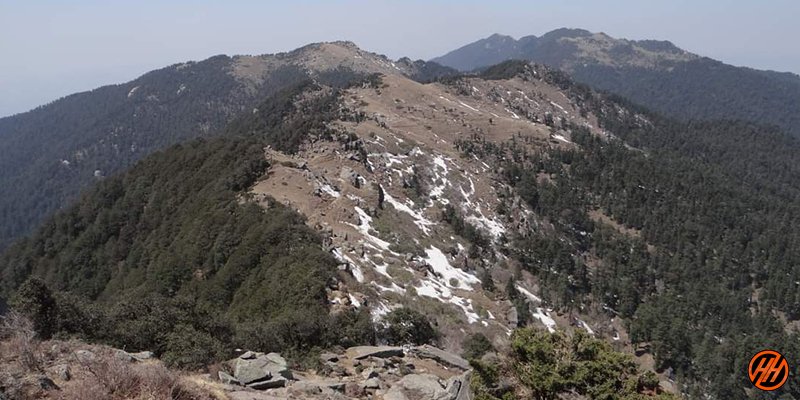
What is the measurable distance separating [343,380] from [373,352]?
4.28 metres

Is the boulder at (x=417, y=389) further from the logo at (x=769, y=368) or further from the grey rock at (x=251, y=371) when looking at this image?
the logo at (x=769, y=368)

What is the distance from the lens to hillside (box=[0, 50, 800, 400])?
2803cm

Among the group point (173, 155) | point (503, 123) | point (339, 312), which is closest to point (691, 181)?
point (503, 123)

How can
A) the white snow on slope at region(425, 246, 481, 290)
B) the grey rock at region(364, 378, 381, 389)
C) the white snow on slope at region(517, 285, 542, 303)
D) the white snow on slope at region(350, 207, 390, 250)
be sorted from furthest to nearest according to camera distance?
the white snow on slope at region(517, 285, 542, 303) → the white snow on slope at region(425, 246, 481, 290) → the white snow on slope at region(350, 207, 390, 250) → the grey rock at region(364, 378, 381, 389)

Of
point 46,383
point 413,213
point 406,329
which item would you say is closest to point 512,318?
point 406,329

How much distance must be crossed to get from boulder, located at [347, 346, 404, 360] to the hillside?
6.38 ft

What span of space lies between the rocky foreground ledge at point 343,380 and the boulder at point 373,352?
49 mm

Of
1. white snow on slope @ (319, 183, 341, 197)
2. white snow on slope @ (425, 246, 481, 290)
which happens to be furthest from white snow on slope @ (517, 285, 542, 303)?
white snow on slope @ (319, 183, 341, 197)

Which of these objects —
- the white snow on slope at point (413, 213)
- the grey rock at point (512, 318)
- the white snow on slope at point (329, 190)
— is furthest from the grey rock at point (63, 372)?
the white snow on slope at point (413, 213)

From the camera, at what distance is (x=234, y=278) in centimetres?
4353

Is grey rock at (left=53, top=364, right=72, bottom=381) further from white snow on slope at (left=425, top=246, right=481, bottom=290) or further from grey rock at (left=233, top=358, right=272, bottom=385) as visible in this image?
white snow on slope at (left=425, top=246, right=481, bottom=290)

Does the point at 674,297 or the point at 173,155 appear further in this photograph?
the point at 674,297

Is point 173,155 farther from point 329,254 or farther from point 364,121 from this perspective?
point 329,254

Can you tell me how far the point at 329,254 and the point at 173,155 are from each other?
60.5m
